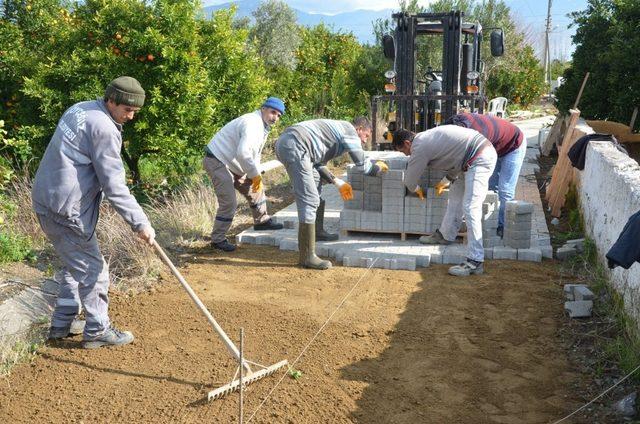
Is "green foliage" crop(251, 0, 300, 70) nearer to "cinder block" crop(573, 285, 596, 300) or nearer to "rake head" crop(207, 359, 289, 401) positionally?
"cinder block" crop(573, 285, 596, 300)

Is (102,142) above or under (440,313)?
above

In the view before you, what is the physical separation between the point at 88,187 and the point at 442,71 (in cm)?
756

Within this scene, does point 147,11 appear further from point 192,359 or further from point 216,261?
point 192,359

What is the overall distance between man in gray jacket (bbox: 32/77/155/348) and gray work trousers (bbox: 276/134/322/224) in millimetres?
2102

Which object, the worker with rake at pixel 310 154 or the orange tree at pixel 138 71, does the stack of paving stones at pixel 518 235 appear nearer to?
the worker with rake at pixel 310 154

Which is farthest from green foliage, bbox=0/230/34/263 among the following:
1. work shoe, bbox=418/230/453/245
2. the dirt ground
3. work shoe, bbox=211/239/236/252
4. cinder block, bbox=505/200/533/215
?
cinder block, bbox=505/200/533/215

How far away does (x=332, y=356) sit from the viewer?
4.55 meters

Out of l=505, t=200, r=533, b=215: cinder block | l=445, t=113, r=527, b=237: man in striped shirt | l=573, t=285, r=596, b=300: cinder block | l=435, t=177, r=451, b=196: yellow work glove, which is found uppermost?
l=445, t=113, r=527, b=237: man in striped shirt

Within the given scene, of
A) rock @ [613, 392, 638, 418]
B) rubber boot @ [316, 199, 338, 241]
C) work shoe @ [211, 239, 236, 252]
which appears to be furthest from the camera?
rubber boot @ [316, 199, 338, 241]

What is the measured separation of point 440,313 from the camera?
5.38 meters

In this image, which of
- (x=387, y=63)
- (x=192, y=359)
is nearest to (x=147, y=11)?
(x=192, y=359)

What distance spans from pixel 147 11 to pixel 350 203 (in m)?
3.75

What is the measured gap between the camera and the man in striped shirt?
6980 millimetres

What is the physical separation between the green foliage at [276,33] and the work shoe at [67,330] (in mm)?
13890
